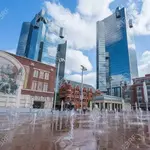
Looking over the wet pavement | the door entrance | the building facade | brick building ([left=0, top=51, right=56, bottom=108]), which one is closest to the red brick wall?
brick building ([left=0, top=51, right=56, bottom=108])

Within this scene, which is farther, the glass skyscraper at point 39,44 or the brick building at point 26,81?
the glass skyscraper at point 39,44

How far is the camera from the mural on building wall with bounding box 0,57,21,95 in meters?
31.9

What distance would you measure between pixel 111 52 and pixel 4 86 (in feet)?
274

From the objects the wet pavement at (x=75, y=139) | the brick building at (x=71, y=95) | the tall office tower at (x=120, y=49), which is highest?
the tall office tower at (x=120, y=49)

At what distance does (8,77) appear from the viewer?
108ft

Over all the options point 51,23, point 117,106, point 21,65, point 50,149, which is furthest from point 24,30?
point 50,149

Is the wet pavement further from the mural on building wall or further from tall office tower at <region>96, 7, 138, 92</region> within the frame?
tall office tower at <region>96, 7, 138, 92</region>

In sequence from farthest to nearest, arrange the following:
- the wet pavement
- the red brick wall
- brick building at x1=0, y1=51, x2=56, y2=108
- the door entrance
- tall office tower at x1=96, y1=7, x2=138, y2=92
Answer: tall office tower at x1=96, y1=7, x2=138, y2=92 → the door entrance → the red brick wall → brick building at x1=0, y1=51, x2=56, y2=108 → the wet pavement

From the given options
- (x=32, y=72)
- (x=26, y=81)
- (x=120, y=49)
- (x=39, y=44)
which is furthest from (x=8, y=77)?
(x=120, y=49)

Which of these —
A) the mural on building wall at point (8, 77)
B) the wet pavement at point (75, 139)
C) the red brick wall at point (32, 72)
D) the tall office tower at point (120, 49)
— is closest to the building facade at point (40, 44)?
the tall office tower at point (120, 49)

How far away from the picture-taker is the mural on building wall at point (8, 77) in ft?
105

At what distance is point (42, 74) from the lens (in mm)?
39500

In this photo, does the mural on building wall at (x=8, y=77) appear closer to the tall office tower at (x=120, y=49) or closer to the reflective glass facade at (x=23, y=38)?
the reflective glass facade at (x=23, y=38)

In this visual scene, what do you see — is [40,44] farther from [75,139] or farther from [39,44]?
[75,139]
